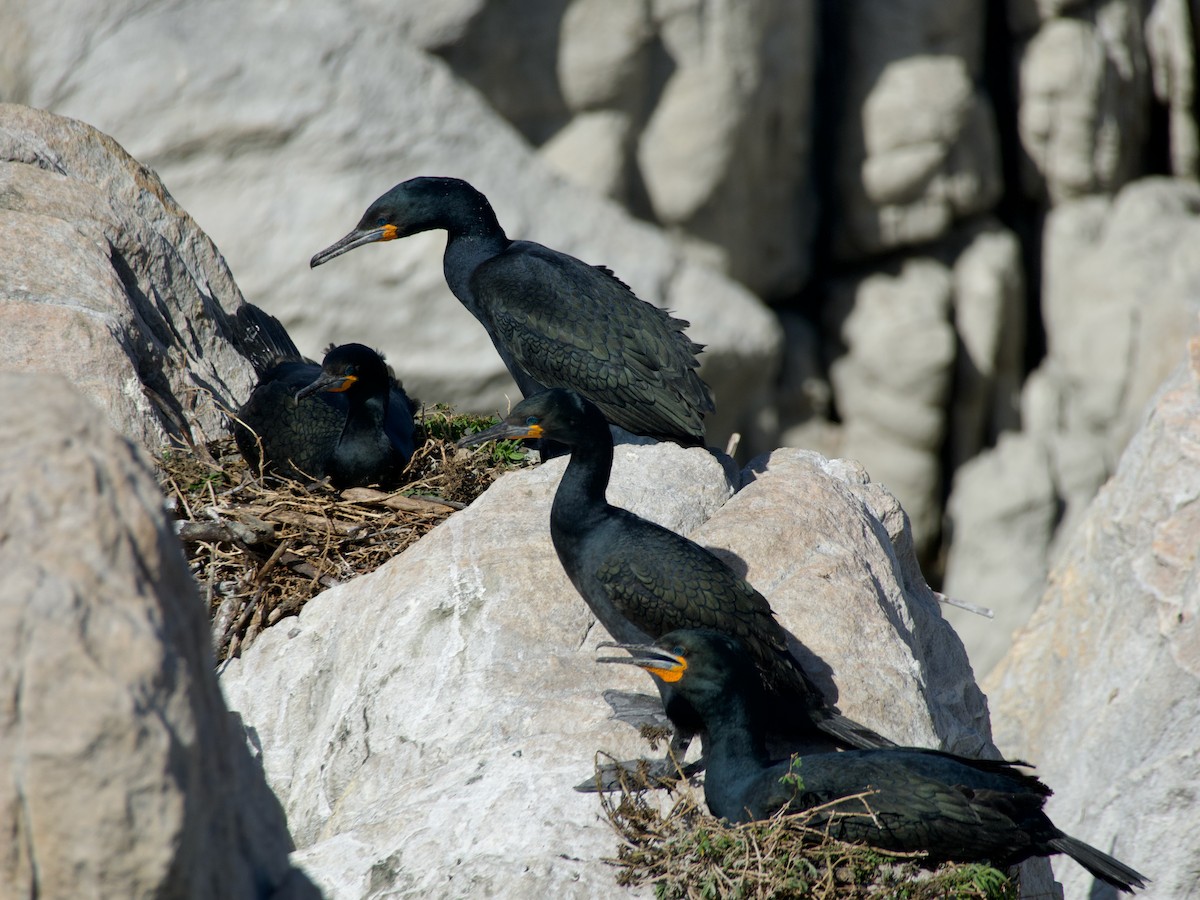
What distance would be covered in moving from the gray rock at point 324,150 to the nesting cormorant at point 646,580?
8002mm

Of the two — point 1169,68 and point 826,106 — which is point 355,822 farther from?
point 1169,68

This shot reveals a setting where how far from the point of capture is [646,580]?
177 inches

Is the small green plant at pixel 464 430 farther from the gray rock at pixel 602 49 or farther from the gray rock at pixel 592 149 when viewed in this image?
the gray rock at pixel 602 49

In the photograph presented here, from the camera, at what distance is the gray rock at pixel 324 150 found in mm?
12227

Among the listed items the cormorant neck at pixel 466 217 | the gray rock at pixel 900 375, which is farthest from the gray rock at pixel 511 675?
the gray rock at pixel 900 375

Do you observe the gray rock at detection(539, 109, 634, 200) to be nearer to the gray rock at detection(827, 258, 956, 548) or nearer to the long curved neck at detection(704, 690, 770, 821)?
the gray rock at detection(827, 258, 956, 548)

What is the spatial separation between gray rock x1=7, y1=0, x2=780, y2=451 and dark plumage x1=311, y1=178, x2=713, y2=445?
608 cm

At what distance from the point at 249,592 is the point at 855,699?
7.96 ft

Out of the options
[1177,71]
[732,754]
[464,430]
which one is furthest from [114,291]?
[1177,71]

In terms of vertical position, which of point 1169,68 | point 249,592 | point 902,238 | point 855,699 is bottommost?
point 855,699

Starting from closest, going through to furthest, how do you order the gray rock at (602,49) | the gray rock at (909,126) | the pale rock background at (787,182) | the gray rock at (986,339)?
the pale rock background at (787,182) < the gray rock at (602,49) < the gray rock at (909,126) < the gray rock at (986,339)

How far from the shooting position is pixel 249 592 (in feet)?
18.2

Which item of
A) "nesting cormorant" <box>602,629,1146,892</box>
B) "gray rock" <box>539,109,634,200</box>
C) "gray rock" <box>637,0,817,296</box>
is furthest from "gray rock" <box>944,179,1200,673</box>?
"nesting cormorant" <box>602,629,1146,892</box>

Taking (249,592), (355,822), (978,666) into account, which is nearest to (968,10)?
(978,666)
